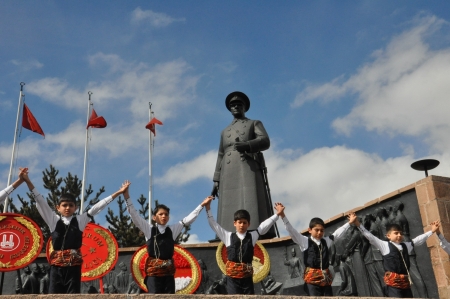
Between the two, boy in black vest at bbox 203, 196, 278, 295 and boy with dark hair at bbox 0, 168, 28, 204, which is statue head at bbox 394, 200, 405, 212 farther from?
boy with dark hair at bbox 0, 168, 28, 204

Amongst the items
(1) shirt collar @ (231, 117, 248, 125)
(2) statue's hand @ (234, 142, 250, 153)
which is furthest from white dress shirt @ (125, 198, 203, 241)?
(1) shirt collar @ (231, 117, 248, 125)

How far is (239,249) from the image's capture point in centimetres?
716

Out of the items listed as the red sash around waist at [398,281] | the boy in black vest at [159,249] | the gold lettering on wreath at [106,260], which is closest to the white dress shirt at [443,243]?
the red sash around waist at [398,281]

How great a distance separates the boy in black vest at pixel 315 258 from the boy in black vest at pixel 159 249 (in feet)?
5.18

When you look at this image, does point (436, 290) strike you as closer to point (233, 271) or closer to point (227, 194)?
point (233, 271)

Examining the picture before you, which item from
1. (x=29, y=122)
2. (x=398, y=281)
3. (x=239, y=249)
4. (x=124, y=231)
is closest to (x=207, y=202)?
(x=239, y=249)

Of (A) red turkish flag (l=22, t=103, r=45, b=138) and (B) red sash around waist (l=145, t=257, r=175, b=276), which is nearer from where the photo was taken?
(B) red sash around waist (l=145, t=257, r=175, b=276)

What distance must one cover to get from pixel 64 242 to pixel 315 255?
3416mm

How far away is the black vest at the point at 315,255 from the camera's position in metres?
7.22

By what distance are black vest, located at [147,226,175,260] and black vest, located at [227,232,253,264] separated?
2.70 ft

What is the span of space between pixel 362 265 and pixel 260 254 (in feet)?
6.37

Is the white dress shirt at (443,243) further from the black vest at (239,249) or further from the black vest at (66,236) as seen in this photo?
the black vest at (66,236)

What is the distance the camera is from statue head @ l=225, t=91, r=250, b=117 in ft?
43.9

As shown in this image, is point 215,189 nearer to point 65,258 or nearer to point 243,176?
point 243,176
